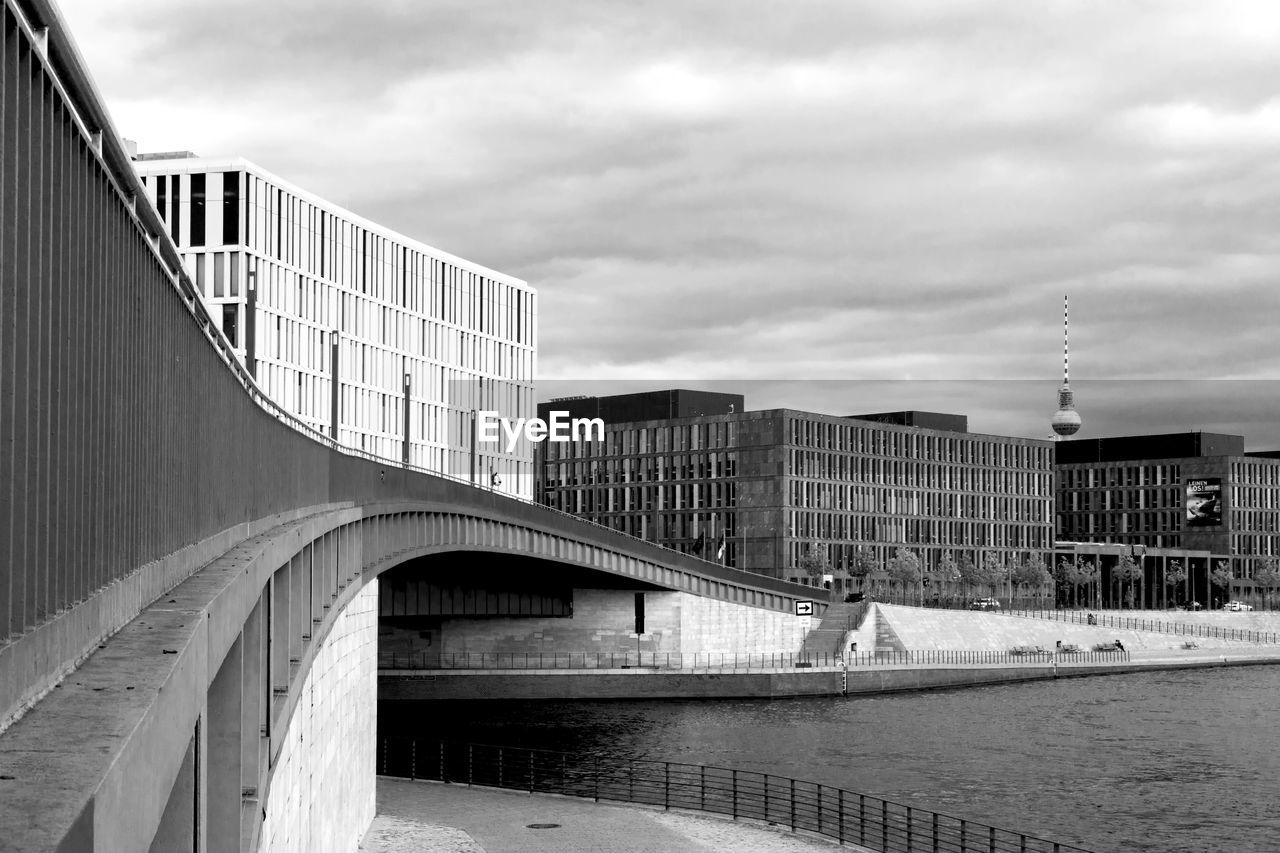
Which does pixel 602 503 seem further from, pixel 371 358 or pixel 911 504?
pixel 371 358

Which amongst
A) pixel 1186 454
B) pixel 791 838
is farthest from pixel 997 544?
pixel 791 838

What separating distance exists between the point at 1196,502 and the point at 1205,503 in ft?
3.48

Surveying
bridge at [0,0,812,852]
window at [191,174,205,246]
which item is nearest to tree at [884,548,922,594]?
window at [191,174,205,246]

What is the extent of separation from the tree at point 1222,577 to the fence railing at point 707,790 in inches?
5382

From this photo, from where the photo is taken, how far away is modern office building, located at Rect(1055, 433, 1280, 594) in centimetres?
18838

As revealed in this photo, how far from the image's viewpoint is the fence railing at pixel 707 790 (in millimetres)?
38784

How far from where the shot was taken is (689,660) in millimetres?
96500

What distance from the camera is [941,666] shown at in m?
91.9

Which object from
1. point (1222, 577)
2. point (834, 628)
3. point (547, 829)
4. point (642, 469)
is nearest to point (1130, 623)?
point (834, 628)

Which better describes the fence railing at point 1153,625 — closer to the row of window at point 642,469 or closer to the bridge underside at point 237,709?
the row of window at point 642,469

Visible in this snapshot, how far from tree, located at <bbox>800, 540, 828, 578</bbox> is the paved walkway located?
9950 cm

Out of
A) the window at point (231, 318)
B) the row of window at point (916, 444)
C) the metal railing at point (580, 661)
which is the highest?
the window at point (231, 318)

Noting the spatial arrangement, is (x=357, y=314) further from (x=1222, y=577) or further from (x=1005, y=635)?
(x=1222, y=577)

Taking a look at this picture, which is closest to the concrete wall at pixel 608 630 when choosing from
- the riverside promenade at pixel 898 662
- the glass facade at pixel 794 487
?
the riverside promenade at pixel 898 662
